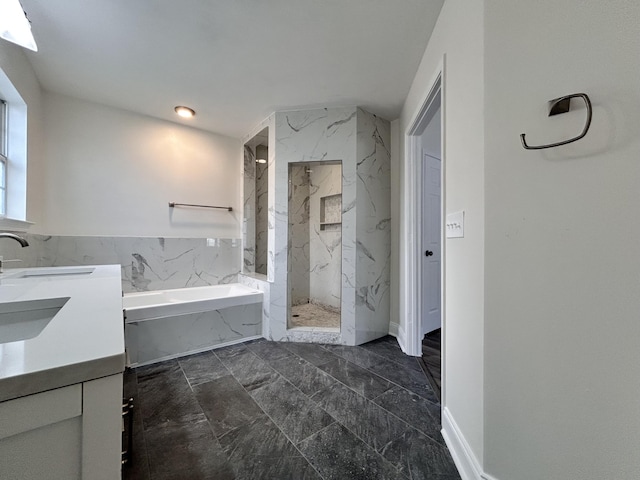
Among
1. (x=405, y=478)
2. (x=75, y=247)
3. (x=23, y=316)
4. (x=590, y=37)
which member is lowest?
(x=405, y=478)

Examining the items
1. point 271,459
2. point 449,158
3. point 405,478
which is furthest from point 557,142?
point 271,459

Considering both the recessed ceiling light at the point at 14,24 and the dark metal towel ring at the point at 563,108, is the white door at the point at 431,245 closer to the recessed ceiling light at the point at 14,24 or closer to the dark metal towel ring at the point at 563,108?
the dark metal towel ring at the point at 563,108

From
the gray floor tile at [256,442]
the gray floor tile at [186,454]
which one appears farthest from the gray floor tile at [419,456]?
the gray floor tile at [186,454]

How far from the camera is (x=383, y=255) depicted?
9.18 ft

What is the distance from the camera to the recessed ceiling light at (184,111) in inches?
104

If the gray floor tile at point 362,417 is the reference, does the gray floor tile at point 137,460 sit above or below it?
below

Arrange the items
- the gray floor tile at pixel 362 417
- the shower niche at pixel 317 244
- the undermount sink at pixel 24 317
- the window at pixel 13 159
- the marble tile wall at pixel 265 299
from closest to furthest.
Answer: the undermount sink at pixel 24 317 < the gray floor tile at pixel 362 417 < the window at pixel 13 159 < the marble tile wall at pixel 265 299 < the shower niche at pixel 317 244

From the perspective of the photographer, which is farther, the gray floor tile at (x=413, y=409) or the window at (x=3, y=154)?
the window at (x=3, y=154)

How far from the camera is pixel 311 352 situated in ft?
7.95

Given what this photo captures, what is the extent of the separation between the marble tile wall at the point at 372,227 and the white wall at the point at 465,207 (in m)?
1.20

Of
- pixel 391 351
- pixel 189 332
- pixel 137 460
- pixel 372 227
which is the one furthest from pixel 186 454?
pixel 372 227

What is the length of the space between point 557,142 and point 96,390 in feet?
4.34

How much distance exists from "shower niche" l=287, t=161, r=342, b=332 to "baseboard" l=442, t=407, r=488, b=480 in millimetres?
2117

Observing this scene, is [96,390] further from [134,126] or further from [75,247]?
[134,126]
